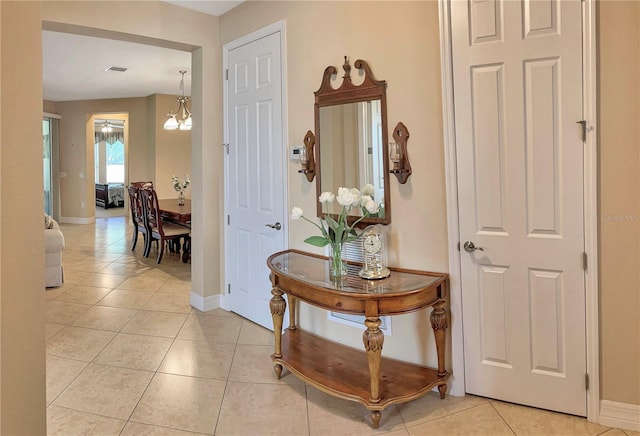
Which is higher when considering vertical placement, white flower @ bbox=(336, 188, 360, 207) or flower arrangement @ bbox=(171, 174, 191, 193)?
flower arrangement @ bbox=(171, 174, 191, 193)

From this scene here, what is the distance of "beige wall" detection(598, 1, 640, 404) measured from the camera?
1.95m

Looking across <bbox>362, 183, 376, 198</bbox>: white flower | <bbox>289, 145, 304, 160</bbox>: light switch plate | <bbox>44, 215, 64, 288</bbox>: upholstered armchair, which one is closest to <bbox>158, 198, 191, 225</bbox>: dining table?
<bbox>44, 215, 64, 288</bbox>: upholstered armchair

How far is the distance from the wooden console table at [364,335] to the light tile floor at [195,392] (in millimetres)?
146

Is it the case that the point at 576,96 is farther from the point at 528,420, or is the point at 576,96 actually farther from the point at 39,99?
the point at 39,99

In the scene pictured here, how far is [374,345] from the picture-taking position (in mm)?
2035

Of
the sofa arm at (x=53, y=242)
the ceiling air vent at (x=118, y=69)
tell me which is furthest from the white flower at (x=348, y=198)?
the ceiling air vent at (x=118, y=69)

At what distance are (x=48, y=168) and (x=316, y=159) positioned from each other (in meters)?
8.72

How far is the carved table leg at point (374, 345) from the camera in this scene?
2029 millimetres

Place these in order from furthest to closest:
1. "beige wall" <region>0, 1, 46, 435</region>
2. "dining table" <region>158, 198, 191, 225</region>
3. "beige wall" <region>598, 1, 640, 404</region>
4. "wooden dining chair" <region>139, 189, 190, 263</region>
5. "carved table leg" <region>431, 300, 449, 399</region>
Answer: "wooden dining chair" <region>139, 189, 190, 263</region> → "dining table" <region>158, 198, 191, 225</region> → "carved table leg" <region>431, 300, 449, 399</region> → "beige wall" <region>598, 1, 640, 404</region> → "beige wall" <region>0, 1, 46, 435</region>

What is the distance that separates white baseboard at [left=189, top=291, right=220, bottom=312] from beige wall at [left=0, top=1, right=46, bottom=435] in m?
2.88

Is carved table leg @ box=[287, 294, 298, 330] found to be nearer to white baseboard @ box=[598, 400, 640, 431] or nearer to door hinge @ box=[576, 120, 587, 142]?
white baseboard @ box=[598, 400, 640, 431]

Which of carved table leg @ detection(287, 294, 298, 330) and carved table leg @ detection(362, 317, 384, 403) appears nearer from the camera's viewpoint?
carved table leg @ detection(362, 317, 384, 403)

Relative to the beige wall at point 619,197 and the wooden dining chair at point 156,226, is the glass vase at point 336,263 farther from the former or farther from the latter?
the wooden dining chair at point 156,226

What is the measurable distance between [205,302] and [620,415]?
313 cm
